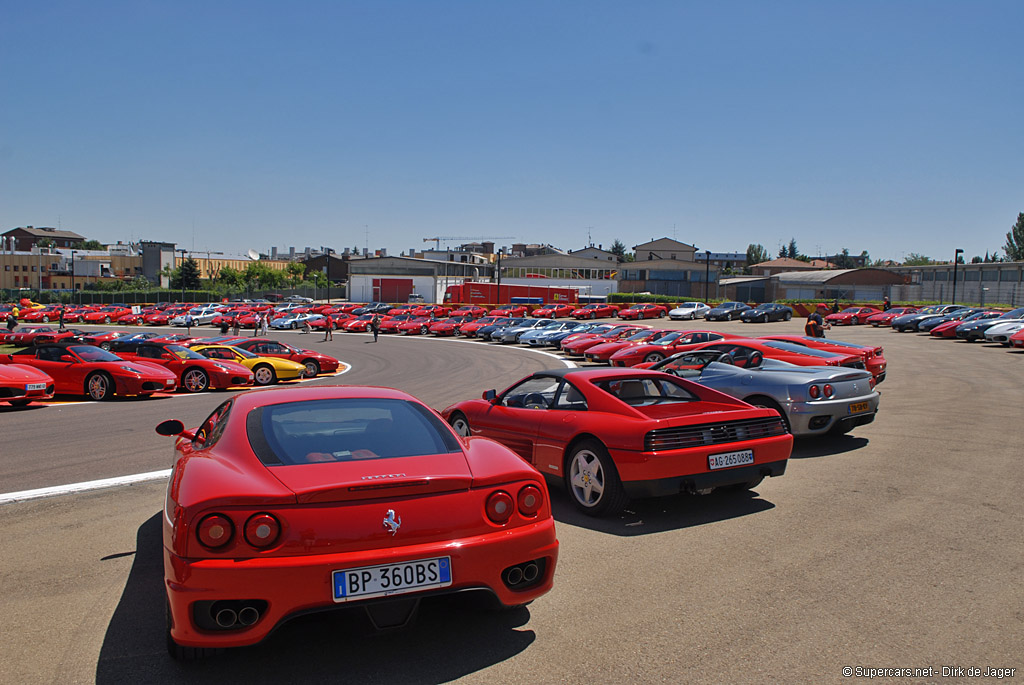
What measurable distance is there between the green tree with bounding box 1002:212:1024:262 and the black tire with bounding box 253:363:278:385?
4646 inches

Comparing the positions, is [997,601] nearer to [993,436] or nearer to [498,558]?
[498,558]

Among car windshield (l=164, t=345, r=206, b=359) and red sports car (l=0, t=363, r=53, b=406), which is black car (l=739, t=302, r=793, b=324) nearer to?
car windshield (l=164, t=345, r=206, b=359)

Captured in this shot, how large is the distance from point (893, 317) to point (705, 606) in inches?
1794

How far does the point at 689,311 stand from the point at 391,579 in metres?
54.0

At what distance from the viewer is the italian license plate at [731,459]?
5977 mm

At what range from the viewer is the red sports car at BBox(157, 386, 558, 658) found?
127 inches

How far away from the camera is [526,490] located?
3846mm

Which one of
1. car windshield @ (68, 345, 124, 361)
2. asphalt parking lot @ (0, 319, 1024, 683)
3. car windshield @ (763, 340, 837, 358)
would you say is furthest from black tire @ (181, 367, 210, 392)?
car windshield @ (763, 340, 837, 358)

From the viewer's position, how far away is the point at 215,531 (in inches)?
128

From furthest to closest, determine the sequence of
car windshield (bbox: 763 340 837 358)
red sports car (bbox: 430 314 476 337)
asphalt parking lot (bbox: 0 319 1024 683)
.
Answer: red sports car (bbox: 430 314 476 337)
car windshield (bbox: 763 340 837 358)
asphalt parking lot (bbox: 0 319 1024 683)

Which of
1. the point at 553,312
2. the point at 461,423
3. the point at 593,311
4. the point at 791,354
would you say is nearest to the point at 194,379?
the point at 461,423

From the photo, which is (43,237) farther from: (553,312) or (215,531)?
(215,531)

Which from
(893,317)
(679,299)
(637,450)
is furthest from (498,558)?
(679,299)

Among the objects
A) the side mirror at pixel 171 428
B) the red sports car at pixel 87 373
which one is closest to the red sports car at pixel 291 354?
the red sports car at pixel 87 373
